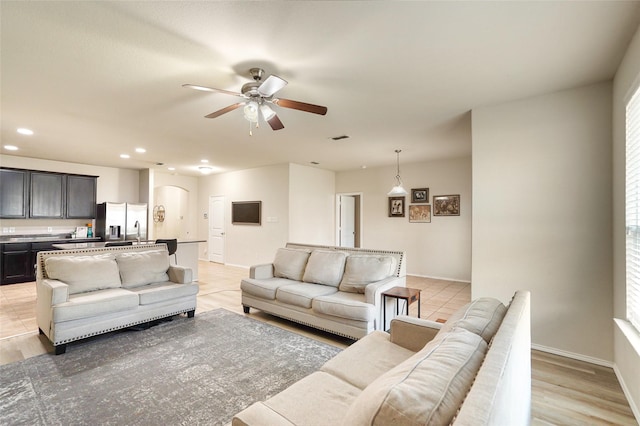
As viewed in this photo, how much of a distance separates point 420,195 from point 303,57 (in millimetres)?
5047

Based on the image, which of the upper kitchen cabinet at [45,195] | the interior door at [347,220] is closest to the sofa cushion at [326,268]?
the interior door at [347,220]

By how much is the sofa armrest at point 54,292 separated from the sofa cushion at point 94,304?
2.3 inches

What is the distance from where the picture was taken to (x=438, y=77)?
2.67 meters

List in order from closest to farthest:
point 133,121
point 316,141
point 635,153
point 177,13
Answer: point 177,13, point 635,153, point 133,121, point 316,141

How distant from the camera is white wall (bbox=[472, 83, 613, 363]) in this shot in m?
2.74

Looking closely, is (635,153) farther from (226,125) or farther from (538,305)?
(226,125)

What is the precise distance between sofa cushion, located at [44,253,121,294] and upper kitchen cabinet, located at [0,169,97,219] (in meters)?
4.06

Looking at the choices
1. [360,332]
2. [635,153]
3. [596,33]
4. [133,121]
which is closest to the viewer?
[596,33]

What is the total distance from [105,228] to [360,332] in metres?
6.42

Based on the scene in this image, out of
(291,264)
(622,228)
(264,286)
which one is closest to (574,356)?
(622,228)

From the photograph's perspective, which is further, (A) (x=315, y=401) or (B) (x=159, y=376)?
(B) (x=159, y=376)

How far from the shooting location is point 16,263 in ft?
18.5

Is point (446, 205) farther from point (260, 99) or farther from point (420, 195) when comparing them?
point (260, 99)

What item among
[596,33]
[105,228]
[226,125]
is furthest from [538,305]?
[105,228]
